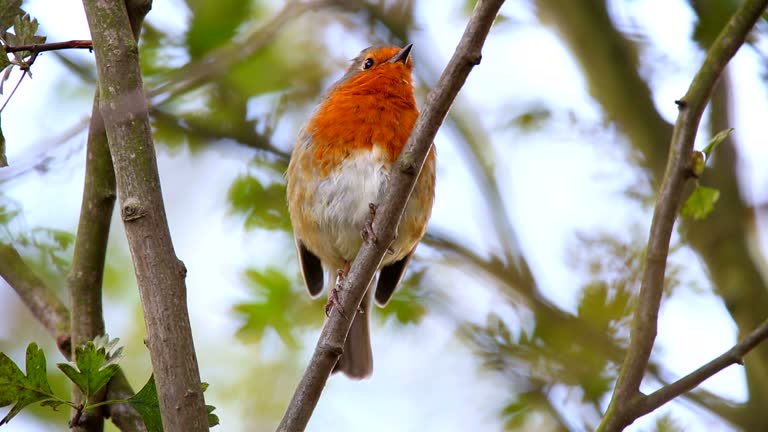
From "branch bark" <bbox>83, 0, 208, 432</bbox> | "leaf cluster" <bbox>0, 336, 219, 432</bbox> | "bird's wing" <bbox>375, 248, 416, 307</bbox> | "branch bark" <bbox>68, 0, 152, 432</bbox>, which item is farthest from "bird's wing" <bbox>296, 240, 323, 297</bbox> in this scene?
"branch bark" <bbox>83, 0, 208, 432</bbox>

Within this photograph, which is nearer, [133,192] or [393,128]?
[133,192]

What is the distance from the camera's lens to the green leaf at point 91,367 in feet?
7.16

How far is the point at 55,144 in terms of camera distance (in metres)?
3.19

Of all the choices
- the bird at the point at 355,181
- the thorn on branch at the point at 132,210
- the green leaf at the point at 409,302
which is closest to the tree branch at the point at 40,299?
the thorn on branch at the point at 132,210

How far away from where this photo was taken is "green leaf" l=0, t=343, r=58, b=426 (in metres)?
2.20

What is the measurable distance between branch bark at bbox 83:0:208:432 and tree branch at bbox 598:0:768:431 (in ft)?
3.78

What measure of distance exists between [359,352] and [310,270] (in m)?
0.50

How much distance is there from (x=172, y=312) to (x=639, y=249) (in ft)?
9.73

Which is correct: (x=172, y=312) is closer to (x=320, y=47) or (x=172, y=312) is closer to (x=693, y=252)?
(x=693, y=252)

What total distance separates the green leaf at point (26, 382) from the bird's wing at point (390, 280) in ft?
8.08

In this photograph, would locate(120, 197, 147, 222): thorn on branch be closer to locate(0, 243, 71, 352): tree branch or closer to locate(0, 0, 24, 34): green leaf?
locate(0, 0, 24, 34): green leaf

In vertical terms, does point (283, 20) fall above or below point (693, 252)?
above

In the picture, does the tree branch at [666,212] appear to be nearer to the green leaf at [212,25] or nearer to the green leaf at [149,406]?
the green leaf at [149,406]

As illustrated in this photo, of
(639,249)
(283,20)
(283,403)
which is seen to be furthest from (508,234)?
(283,403)
